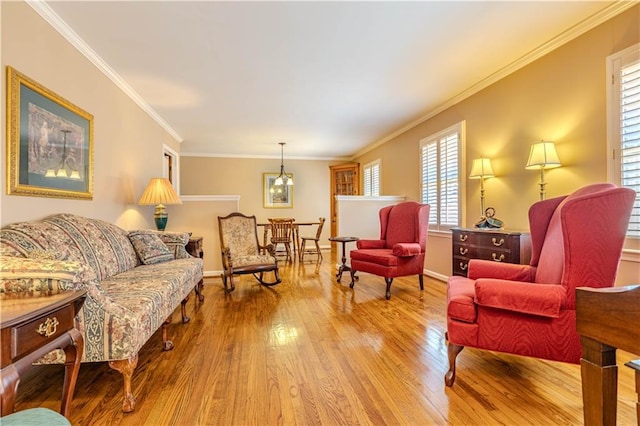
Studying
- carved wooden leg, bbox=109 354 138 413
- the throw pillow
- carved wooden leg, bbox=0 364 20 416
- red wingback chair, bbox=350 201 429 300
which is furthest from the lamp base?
carved wooden leg, bbox=0 364 20 416

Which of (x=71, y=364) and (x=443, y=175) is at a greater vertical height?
(x=443, y=175)

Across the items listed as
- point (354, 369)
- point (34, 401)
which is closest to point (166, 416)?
point (34, 401)

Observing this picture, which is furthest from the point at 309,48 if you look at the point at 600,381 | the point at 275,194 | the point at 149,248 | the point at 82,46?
the point at 275,194

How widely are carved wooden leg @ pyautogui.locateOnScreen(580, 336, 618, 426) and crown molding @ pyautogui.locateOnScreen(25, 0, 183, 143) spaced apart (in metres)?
3.57

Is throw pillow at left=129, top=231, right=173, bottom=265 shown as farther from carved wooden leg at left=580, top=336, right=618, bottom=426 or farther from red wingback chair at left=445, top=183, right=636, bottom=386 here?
carved wooden leg at left=580, top=336, right=618, bottom=426

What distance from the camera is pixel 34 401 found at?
1.69m

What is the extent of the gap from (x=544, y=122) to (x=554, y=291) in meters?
2.17

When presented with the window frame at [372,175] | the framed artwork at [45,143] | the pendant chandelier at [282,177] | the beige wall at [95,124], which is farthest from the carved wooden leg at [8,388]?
the pendant chandelier at [282,177]

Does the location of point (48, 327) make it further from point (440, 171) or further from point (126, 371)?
point (440, 171)

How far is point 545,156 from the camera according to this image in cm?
273

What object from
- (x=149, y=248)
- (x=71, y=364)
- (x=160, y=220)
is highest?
(x=160, y=220)

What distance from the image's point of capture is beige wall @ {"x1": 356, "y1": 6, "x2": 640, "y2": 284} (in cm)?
246

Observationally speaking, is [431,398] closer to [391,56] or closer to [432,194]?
[391,56]

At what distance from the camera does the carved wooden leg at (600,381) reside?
872 millimetres
